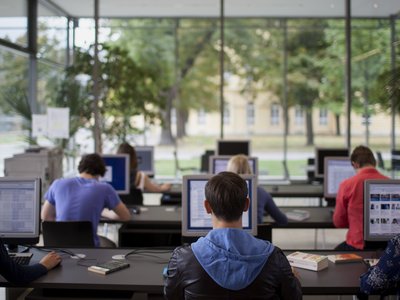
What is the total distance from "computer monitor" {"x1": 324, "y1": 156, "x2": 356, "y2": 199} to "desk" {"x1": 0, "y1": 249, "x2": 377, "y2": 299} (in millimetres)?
2714

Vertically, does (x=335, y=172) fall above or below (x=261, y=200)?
above

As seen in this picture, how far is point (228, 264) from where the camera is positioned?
2174mm

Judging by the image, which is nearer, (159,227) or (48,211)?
(48,211)

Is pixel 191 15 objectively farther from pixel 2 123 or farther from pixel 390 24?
pixel 2 123

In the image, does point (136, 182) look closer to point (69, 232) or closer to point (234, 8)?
point (69, 232)

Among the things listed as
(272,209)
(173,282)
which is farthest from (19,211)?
(272,209)

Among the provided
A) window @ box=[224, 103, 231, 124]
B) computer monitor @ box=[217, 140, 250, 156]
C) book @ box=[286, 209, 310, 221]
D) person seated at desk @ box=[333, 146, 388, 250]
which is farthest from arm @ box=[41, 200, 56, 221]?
window @ box=[224, 103, 231, 124]

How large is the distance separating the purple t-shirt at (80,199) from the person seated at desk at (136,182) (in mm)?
1848

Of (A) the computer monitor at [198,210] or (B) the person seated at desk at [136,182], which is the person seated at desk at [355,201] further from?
(B) the person seated at desk at [136,182]

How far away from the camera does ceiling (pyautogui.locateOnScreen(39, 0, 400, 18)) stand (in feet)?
35.0

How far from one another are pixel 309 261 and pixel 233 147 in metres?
4.66

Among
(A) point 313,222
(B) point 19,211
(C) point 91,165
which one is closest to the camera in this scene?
(B) point 19,211

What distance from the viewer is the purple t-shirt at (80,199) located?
438 centimetres

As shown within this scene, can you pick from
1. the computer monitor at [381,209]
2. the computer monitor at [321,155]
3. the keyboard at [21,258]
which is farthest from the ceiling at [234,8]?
the keyboard at [21,258]
